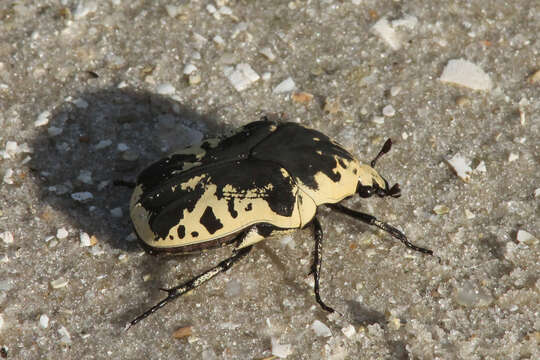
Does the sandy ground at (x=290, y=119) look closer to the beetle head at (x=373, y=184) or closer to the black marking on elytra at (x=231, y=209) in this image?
the beetle head at (x=373, y=184)

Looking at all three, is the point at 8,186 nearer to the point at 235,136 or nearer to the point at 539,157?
the point at 235,136

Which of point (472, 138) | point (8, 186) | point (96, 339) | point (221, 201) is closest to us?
point (221, 201)

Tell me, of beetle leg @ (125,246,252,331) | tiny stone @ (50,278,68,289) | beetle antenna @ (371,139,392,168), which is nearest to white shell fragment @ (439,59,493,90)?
beetle antenna @ (371,139,392,168)

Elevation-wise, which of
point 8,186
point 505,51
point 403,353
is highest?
point 505,51

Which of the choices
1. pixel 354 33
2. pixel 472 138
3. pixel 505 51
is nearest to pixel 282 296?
pixel 472 138

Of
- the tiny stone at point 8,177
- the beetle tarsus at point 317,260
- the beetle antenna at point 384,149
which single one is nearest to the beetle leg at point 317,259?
the beetle tarsus at point 317,260

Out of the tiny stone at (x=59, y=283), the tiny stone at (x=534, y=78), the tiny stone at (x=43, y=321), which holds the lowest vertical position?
the tiny stone at (x=43, y=321)
